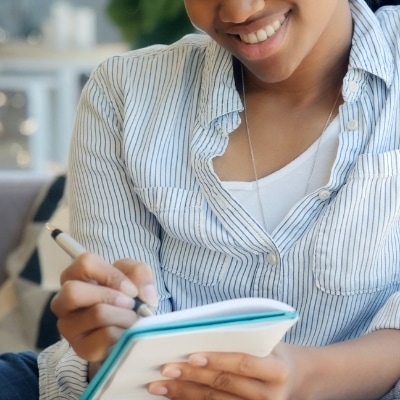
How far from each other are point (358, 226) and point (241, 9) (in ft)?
0.86

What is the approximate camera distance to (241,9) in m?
0.98

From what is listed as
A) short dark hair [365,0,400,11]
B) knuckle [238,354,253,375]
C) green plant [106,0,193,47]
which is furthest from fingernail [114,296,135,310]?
green plant [106,0,193,47]

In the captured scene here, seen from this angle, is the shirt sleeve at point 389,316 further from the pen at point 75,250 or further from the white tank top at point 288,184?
the pen at point 75,250

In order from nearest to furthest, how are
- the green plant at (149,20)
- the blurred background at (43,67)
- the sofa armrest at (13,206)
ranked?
the sofa armrest at (13,206) < the green plant at (149,20) < the blurred background at (43,67)

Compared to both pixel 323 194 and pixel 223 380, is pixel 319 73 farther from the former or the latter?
pixel 223 380

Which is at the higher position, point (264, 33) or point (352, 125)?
point (264, 33)

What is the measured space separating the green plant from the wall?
680 millimetres

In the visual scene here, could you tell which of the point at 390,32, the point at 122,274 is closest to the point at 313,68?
the point at 390,32

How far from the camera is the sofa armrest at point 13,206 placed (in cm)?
177

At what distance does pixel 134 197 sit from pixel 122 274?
0.87ft


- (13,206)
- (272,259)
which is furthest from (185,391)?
(13,206)

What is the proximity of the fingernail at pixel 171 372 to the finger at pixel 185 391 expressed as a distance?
3 centimetres

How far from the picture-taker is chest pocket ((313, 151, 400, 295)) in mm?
996

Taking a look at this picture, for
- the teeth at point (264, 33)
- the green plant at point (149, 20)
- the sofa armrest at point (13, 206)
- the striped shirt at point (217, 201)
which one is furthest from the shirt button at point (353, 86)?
the green plant at point (149, 20)
